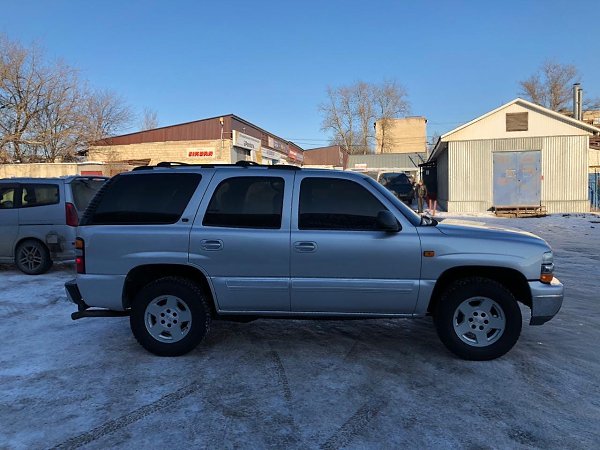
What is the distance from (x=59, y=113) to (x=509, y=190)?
30948 mm

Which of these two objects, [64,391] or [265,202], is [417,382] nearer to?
[265,202]

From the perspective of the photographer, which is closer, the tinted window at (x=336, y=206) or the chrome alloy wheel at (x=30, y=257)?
the tinted window at (x=336, y=206)

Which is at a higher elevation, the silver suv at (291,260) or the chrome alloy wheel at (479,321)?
the silver suv at (291,260)

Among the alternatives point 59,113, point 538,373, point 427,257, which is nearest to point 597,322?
point 538,373

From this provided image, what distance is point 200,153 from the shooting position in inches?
1270

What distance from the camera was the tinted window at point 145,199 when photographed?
464 centimetres

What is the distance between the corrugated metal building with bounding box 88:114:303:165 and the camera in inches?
1255

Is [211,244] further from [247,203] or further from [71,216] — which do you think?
[71,216]

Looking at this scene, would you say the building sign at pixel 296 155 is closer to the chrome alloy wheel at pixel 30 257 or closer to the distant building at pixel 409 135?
the distant building at pixel 409 135

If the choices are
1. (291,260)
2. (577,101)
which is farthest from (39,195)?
(577,101)

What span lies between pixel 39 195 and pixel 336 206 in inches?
268

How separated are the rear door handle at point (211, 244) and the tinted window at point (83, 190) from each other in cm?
516

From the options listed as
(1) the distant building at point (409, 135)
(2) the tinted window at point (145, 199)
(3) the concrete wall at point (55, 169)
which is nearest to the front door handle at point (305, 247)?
(2) the tinted window at point (145, 199)

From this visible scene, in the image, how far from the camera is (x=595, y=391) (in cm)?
387
